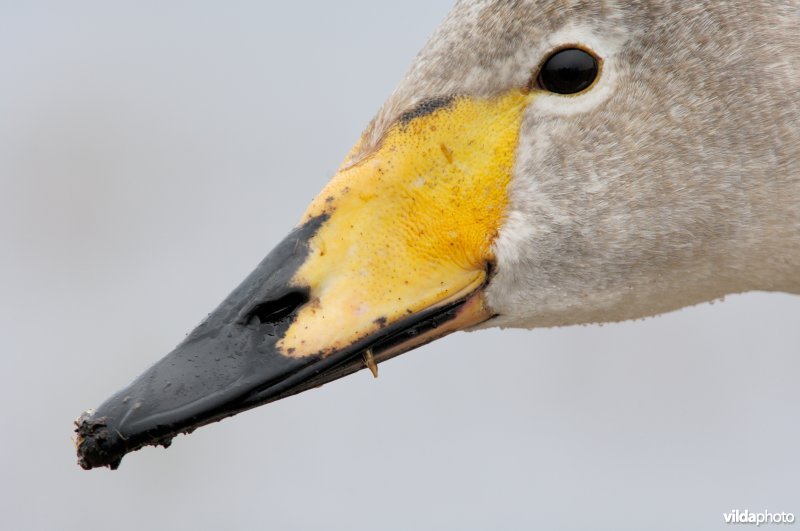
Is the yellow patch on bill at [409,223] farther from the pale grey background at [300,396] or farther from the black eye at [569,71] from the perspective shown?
the pale grey background at [300,396]

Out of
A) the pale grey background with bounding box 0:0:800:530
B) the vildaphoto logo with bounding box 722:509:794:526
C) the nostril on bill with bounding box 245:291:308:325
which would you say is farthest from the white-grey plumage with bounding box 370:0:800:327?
the pale grey background with bounding box 0:0:800:530

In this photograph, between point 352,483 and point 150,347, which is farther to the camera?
point 150,347

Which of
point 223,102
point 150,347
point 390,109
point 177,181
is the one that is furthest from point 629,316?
point 223,102

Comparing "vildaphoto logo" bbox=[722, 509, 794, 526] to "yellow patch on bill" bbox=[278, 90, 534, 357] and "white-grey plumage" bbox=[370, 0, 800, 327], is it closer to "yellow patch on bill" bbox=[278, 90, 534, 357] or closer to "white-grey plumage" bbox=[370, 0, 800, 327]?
"white-grey plumage" bbox=[370, 0, 800, 327]

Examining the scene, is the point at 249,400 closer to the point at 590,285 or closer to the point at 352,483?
the point at 590,285

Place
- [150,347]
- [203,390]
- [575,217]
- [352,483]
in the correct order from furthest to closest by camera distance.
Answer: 1. [150,347]
2. [352,483]
3. [575,217]
4. [203,390]

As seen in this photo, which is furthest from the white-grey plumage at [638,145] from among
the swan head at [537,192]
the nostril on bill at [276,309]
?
the nostril on bill at [276,309]
